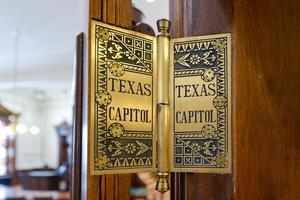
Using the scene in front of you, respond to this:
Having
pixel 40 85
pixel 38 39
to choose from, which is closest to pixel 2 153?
pixel 40 85

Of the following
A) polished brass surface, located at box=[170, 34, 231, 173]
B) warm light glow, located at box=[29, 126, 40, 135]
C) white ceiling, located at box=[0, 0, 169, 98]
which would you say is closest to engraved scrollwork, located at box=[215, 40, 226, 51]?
polished brass surface, located at box=[170, 34, 231, 173]

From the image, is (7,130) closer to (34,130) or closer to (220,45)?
(34,130)

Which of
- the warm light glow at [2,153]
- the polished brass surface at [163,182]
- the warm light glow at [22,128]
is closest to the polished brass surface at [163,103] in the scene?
the polished brass surface at [163,182]

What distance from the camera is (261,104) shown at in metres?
A: 0.55

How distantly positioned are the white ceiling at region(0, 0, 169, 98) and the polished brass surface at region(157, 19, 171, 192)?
1420 mm

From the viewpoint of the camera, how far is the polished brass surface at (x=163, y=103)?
1.79ft

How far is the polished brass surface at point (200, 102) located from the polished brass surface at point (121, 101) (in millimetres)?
35

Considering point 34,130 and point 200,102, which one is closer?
point 200,102

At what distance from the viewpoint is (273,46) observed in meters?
0.56

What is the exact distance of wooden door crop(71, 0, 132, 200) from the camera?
487 mm

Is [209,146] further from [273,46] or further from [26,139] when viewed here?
[26,139]

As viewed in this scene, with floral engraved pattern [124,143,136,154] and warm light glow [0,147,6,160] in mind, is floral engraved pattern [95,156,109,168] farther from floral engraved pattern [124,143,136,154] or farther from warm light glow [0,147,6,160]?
warm light glow [0,147,6,160]

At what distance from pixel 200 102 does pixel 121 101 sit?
4.5 inches

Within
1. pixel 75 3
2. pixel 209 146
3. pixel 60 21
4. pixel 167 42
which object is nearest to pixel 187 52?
pixel 167 42
